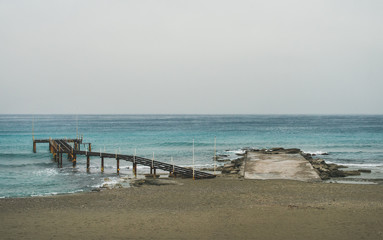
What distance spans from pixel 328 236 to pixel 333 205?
4.73 meters

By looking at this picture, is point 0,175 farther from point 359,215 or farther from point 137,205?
point 359,215

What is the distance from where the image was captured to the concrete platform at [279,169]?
2409 cm

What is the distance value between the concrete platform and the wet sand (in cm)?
283

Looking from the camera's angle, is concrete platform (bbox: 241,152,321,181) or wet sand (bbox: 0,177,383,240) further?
concrete platform (bbox: 241,152,321,181)

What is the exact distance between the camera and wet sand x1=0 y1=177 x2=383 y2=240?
39.2 ft

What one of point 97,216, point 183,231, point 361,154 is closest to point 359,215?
point 183,231

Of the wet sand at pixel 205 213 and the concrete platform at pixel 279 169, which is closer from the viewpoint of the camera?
the wet sand at pixel 205 213

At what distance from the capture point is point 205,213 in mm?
14703

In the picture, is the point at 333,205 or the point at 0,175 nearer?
the point at 333,205

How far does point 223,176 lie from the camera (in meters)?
25.9

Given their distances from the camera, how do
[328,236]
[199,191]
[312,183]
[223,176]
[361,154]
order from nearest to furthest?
[328,236] → [199,191] → [312,183] → [223,176] → [361,154]

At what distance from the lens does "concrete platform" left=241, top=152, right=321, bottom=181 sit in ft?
79.0

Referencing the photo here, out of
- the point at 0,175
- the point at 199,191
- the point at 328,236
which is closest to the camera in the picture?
the point at 328,236

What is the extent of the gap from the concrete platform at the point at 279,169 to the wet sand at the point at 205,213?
2.83 meters
